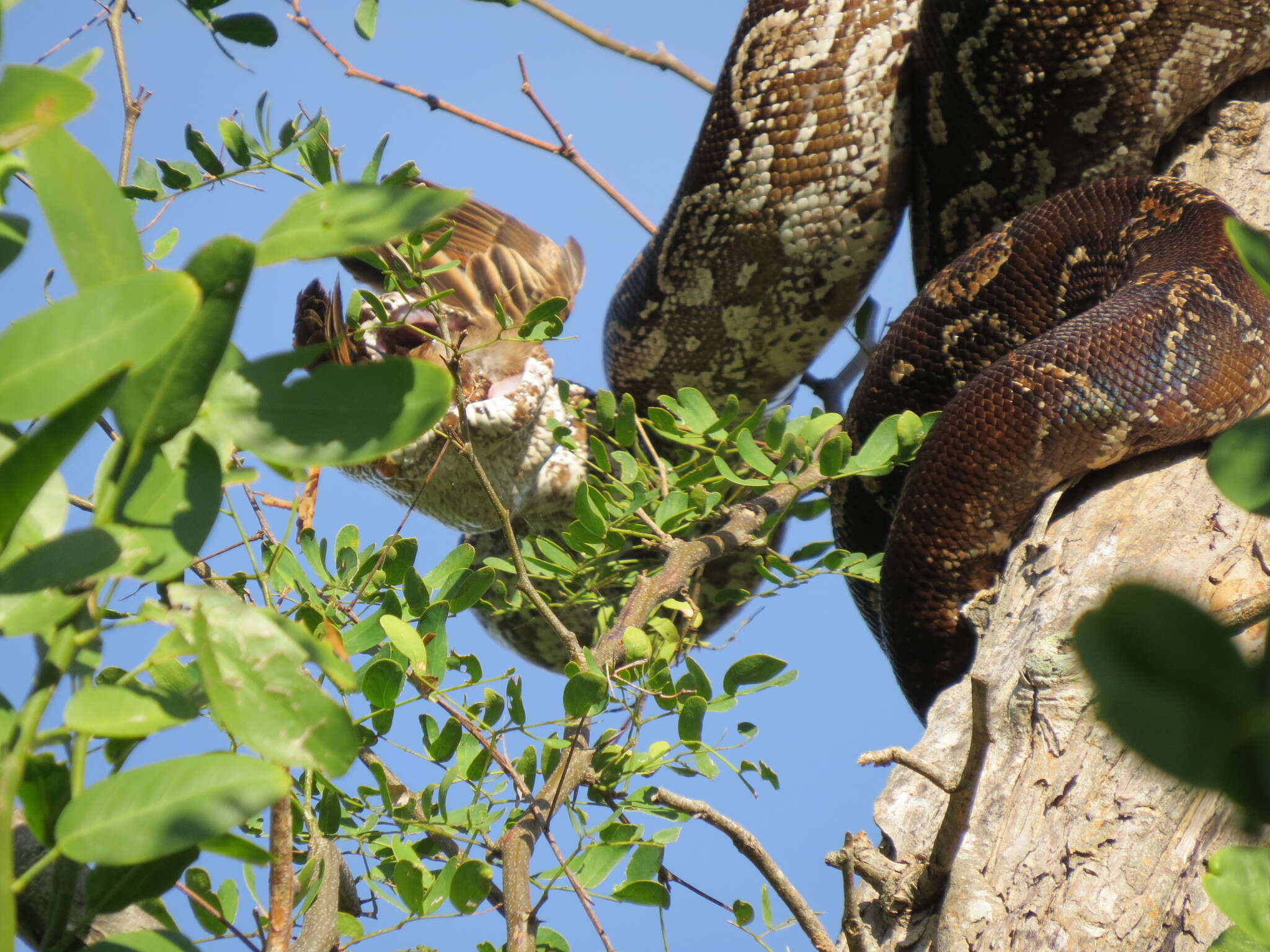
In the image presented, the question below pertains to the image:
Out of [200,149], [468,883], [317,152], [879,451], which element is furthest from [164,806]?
[879,451]

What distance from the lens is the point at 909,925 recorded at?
2.92 feet

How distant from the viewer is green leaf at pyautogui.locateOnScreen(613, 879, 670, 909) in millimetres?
1066

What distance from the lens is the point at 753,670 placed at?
1250 mm

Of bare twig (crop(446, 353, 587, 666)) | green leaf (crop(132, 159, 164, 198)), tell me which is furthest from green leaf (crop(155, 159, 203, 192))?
bare twig (crop(446, 353, 587, 666))

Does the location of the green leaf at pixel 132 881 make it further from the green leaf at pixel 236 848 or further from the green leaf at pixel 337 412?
the green leaf at pixel 337 412

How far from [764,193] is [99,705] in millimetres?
1876

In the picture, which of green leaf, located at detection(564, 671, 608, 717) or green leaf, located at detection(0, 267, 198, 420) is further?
green leaf, located at detection(564, 671, 608, 717)

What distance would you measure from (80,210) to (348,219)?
0.28 feet

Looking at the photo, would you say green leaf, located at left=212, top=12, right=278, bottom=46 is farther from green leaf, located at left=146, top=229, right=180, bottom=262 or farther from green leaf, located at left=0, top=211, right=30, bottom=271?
green leaf, located at left=0, top=211, right=30, bottom=271

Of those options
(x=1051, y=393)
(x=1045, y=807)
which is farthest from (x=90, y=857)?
(x=1051, y=393)

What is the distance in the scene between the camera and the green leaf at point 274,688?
13.7 inches

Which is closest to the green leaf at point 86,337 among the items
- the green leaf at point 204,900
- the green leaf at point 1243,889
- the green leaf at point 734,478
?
the green leaf at point 1243,889

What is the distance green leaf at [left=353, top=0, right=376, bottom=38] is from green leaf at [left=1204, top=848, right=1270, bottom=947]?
0.98 metres

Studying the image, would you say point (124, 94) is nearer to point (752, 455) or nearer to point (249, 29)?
point (249, 29)
